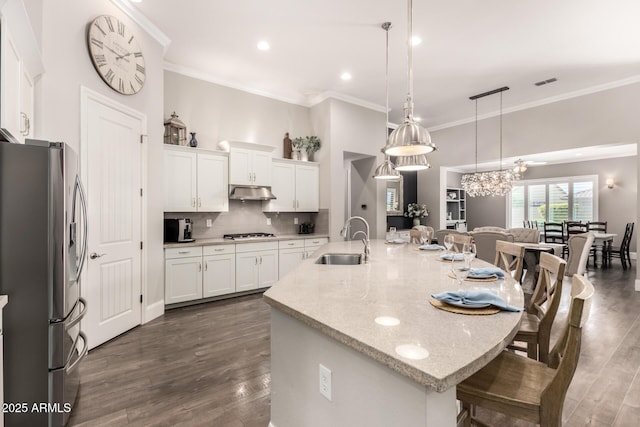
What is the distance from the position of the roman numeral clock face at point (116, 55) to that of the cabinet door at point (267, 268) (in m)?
2.70

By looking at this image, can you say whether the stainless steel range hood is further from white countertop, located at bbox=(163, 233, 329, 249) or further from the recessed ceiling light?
the recessed ceiling light

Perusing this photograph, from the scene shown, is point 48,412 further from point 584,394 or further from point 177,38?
point 177,38

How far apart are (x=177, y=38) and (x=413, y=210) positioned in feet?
19.6

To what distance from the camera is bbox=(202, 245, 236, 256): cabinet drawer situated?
13.9 feet

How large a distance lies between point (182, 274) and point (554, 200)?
33.9 ft

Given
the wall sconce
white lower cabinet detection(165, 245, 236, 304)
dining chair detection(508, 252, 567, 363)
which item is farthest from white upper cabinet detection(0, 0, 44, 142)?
the wall sconce

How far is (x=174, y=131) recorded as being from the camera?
14.1ft

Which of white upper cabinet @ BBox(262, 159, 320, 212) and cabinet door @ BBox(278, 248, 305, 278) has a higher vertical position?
white upper cabinet @ BBox(262, 159, 320, 212)

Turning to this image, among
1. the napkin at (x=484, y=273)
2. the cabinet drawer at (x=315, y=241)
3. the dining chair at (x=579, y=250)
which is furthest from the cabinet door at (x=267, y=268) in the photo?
the dining chair at (x=579, y=250)

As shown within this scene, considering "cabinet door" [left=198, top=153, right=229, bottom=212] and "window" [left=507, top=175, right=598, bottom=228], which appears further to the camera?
"window" [left=507, top=175, right=598, bottom=228]

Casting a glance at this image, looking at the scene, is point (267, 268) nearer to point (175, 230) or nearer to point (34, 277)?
point (175, 230)

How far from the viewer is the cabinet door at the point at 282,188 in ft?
17.2

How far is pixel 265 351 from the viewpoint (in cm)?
285

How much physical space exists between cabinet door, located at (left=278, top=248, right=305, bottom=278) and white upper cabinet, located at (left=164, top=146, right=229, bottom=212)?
1.13 m
